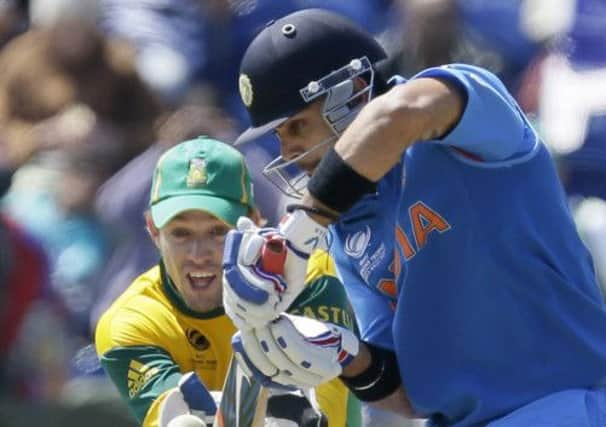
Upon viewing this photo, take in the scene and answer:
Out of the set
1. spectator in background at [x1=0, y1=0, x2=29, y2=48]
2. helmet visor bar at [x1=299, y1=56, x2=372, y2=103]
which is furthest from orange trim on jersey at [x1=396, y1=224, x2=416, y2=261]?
spectator in background at [x1=0, y1=0, x2=29, y2=48]

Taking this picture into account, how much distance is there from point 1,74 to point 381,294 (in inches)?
160

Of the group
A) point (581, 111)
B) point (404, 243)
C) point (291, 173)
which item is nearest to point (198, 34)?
point (581, 111)

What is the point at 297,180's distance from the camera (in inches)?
180

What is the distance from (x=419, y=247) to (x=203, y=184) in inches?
57.1

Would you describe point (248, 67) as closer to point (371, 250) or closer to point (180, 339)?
point (371, 250)

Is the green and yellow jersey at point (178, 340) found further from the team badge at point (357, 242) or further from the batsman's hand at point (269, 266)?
the batsman's hand at point (269, 266)

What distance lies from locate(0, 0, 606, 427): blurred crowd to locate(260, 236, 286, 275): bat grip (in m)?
2.88

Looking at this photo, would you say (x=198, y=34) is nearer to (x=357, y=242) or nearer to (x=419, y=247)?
(x=357, y=242)

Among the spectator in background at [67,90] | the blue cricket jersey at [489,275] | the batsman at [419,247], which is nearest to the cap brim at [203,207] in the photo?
the batsman at [419,247]

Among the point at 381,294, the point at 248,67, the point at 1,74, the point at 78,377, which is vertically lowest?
the point at 78,377

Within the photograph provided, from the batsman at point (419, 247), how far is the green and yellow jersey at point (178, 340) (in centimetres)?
81

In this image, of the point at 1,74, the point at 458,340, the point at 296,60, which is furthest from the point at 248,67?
the point at 1,74

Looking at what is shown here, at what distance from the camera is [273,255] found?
367cm

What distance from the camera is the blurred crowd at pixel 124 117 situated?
6.64m
